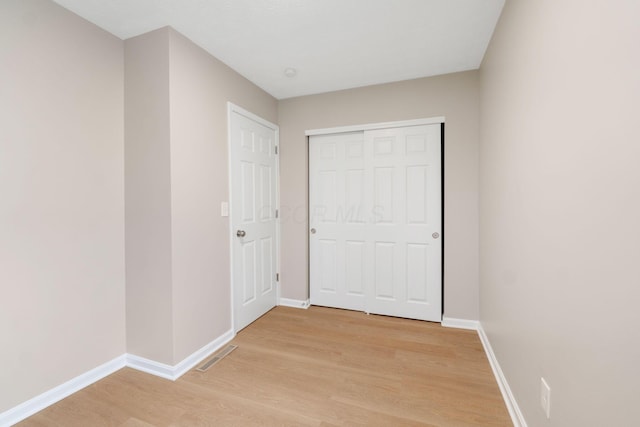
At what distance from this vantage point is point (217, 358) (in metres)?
2.14

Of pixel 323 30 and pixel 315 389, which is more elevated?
pixel 323 30

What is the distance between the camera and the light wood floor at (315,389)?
153 centimetres

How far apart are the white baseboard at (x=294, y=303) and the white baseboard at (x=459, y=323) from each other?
149 cm

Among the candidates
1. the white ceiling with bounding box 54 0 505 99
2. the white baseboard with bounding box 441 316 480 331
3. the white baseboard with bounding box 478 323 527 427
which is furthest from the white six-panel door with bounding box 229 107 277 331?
the white baseboard with bounding box 478 323 527 427

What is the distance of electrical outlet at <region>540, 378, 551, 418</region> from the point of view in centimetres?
112

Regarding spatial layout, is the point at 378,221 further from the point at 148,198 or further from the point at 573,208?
the point at 148,198

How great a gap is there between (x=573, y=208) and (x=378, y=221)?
201 centimetres

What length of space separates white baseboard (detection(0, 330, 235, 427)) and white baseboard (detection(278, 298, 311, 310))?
988 millimetres

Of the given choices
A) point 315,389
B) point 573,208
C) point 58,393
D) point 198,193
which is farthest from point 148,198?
point 573,208

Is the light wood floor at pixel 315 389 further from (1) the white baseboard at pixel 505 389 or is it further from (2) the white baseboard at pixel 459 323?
(2) the white baseboard at pixel 459 323

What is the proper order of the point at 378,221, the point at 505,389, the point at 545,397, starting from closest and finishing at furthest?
1. the point at 545,397
2. the point at 505,389
3. the point at 378,221

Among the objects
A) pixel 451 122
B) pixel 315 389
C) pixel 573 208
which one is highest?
pixel 451 122

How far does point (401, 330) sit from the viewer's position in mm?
2605

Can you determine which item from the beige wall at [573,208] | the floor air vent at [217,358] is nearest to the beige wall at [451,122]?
the beige wall at [573,208]
